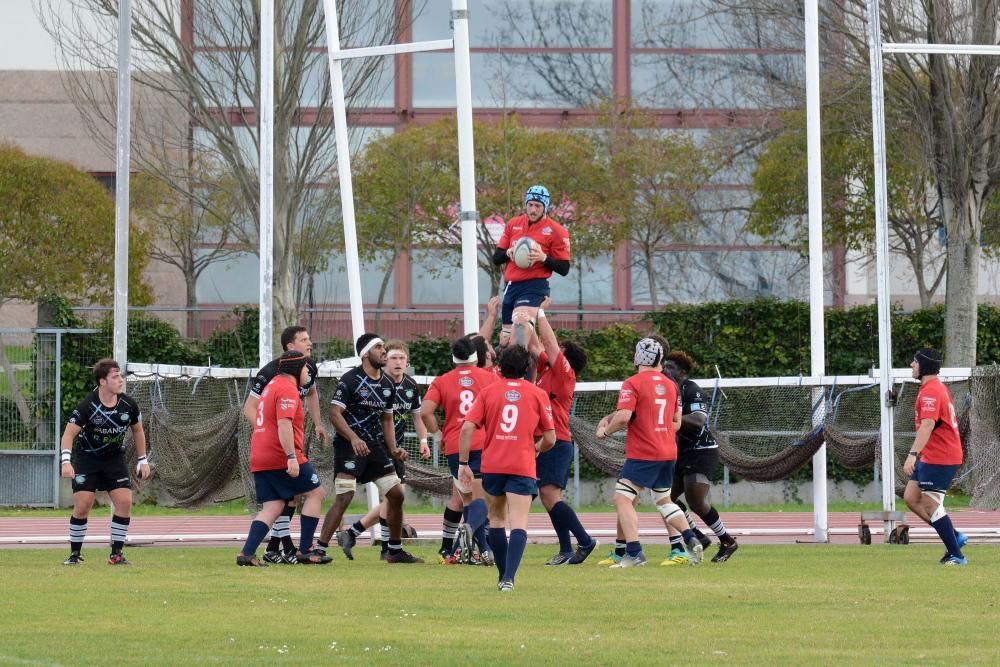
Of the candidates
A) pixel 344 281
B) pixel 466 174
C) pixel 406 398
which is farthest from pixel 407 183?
pixel 406 398

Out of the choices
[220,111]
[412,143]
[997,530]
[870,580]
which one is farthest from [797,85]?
[870,580]

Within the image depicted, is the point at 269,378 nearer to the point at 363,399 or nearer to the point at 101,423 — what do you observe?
the point at 363,399

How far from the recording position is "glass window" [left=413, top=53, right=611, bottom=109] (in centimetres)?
4503

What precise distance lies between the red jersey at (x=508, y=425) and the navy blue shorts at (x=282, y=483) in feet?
10.1

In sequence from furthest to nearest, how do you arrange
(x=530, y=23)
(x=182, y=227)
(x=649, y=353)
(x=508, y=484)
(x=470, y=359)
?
(x=530, y=23), (x=182, y=227), (x=470, y=359), (x=649, y=353), (x=508, y=484)

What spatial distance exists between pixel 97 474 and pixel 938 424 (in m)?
7.98

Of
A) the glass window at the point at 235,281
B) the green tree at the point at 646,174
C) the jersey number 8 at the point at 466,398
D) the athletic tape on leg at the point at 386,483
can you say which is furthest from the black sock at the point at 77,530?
the glass window at the point at 235,281

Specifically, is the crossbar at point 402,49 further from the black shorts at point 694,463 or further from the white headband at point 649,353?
the black shorts at point 694,463

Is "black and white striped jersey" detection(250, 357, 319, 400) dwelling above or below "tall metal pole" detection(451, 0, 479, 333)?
below

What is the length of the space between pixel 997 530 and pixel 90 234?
20347 mm

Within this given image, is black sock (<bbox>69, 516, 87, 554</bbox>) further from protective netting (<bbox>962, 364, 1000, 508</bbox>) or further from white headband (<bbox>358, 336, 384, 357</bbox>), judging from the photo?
protective netting (<bbox>962, 364, 1000, 508</bbox>)

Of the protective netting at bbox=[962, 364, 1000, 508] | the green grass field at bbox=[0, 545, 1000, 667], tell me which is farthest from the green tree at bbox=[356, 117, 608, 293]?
the green grass field at bbox=[0, 545, 1000, 667]

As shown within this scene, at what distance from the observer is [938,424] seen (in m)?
15.2

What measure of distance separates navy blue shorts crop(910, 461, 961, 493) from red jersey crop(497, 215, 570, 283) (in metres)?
3.97
